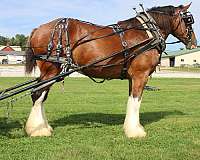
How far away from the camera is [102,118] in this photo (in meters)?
11.8

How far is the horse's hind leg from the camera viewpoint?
9000 millimetres

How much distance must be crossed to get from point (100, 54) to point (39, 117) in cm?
197

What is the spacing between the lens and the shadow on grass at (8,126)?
359 inches

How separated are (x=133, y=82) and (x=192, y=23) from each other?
2.13 meters

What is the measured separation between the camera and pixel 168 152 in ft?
24.5

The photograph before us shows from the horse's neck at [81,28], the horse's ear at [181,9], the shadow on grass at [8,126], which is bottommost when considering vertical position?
the shadow on grass at [8,126]

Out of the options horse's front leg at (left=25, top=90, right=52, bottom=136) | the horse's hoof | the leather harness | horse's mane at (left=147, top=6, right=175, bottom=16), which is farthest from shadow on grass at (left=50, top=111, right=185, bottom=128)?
horse's mane at (left=147, top=6, right=175, bottom=16)

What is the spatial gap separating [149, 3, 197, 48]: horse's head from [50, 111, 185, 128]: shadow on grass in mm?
2603

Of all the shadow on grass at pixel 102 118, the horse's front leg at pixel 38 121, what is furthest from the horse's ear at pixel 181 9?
the horse's front leg at pixel 38 121

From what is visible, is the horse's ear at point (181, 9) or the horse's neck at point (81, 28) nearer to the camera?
the horse's neck at point (81, 28)

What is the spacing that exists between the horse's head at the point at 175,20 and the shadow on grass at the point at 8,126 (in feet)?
13.9

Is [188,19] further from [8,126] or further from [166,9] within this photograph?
[8,126]

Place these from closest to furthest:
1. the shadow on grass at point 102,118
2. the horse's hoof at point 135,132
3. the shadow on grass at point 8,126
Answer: the horse's hoof at point 135,132 < the shadow on grass at point 8,126 < the shadow on grass at point 102,118

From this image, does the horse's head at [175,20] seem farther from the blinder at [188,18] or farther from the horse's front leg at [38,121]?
the horse's front leg at [38,121]
